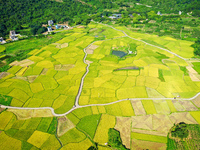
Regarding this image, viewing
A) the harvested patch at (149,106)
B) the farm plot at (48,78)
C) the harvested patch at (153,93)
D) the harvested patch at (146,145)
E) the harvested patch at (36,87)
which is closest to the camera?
the harvested patch at (146,145)

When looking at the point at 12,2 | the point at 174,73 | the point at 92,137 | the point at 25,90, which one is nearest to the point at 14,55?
the point at 25,90

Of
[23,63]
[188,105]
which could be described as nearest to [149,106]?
[188,105]

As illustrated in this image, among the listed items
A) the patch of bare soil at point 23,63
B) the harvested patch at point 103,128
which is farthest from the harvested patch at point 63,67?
the harvested patch at point 103,128

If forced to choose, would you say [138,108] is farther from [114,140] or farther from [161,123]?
[114,140]

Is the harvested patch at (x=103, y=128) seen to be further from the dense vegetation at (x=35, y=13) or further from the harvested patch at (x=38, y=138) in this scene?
the dense vegetation at (x=35, y=13)

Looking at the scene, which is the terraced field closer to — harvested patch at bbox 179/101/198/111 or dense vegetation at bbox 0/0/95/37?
harvested patch at bbox 179/101/198/111

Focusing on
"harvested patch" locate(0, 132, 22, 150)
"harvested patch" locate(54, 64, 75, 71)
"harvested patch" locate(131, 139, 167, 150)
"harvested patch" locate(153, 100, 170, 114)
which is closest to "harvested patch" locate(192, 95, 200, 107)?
"harvested patch" locate(153, 100, 170, 114)
